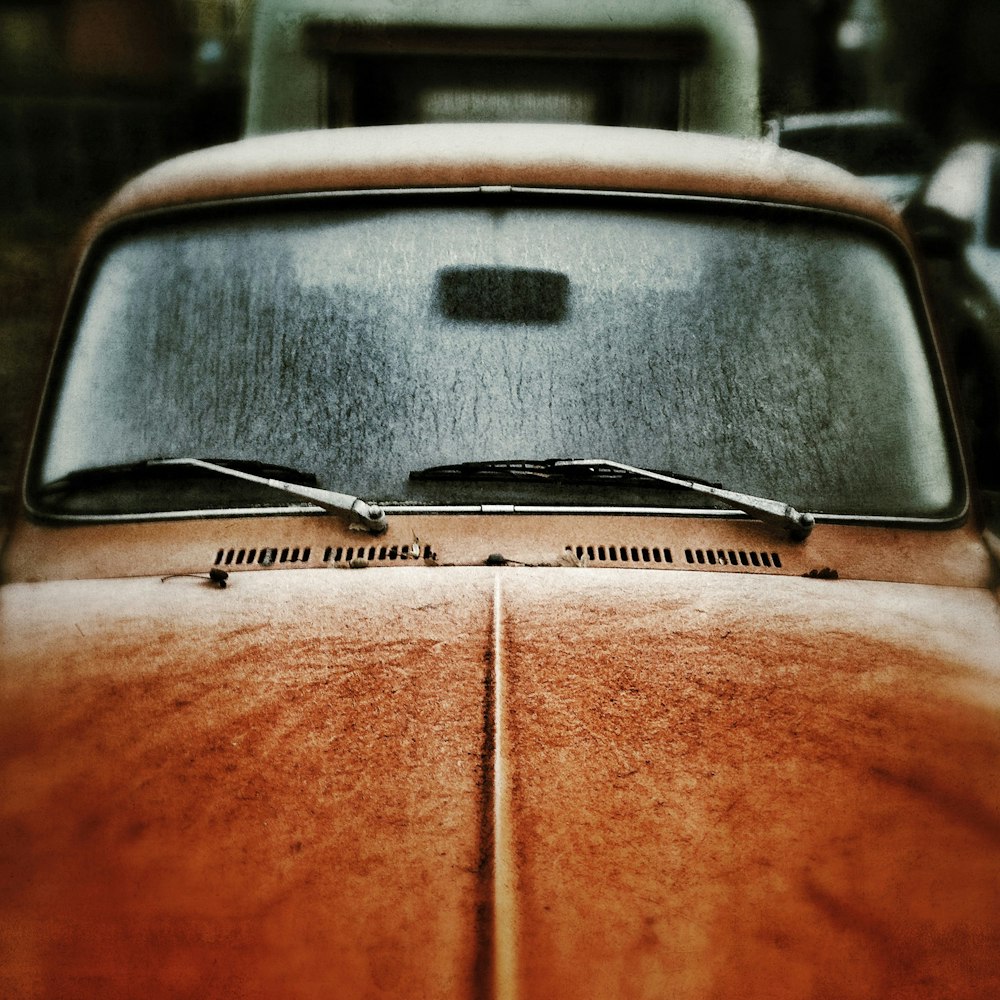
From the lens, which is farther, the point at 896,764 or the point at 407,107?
the point at 407,107

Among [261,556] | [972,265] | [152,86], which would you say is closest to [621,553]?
[261,556]

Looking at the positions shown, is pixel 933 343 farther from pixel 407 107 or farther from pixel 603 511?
pixel 407 107

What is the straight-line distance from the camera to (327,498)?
A: 2.07 metres

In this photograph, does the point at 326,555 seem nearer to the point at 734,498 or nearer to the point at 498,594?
the point at 498,594

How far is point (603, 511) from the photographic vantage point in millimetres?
2105

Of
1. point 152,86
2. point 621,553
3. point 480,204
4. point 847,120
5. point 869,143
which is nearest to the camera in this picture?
point 621,553

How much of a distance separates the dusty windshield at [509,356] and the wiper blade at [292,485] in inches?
1.3

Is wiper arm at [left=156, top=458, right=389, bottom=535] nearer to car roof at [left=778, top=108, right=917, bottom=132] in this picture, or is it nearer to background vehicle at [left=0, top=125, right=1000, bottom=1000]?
background vehicle at [left=0, top=125, right=1000, bottom=1000]

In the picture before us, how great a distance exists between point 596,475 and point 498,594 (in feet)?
1.13

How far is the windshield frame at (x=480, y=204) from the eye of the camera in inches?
84.7

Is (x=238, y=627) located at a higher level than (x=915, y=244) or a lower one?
lower

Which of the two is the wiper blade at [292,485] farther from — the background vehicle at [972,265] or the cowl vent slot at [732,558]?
the background vehicle at [972,265]

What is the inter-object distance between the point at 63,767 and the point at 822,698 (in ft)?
3.69

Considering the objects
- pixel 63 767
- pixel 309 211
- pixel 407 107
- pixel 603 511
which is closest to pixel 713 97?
pixel 407 107
